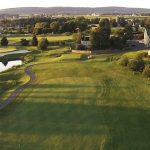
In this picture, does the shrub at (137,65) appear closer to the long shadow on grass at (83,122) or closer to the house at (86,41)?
the long shadow on grass at (83,122)

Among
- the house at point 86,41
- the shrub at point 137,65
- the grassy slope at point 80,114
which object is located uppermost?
the shrub at point 137,65

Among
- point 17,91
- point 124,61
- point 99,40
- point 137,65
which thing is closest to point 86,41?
point 99,40

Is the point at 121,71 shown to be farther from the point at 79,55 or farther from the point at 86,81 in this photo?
the point at 79,55

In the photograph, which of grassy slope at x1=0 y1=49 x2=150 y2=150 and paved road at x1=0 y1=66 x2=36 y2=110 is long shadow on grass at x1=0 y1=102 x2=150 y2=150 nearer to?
grassy slope at x1=0 y1=49 x2=150 y2=150

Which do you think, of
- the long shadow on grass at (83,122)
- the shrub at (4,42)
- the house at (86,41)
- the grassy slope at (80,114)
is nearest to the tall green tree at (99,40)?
the house at (86,41)

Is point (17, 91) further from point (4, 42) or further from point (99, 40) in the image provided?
point (4, 42)

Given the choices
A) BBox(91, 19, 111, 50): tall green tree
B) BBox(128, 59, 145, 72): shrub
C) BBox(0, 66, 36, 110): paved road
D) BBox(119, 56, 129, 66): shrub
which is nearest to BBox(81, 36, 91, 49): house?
BBox(91, 19, 111, 50): tall green tree

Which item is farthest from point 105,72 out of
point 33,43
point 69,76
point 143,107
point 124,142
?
point 33,43

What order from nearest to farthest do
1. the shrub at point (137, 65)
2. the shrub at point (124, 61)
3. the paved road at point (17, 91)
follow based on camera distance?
the paved road at point (17, 91) < the shrub at point (137, 65) < the shrub at point (124, 61)
